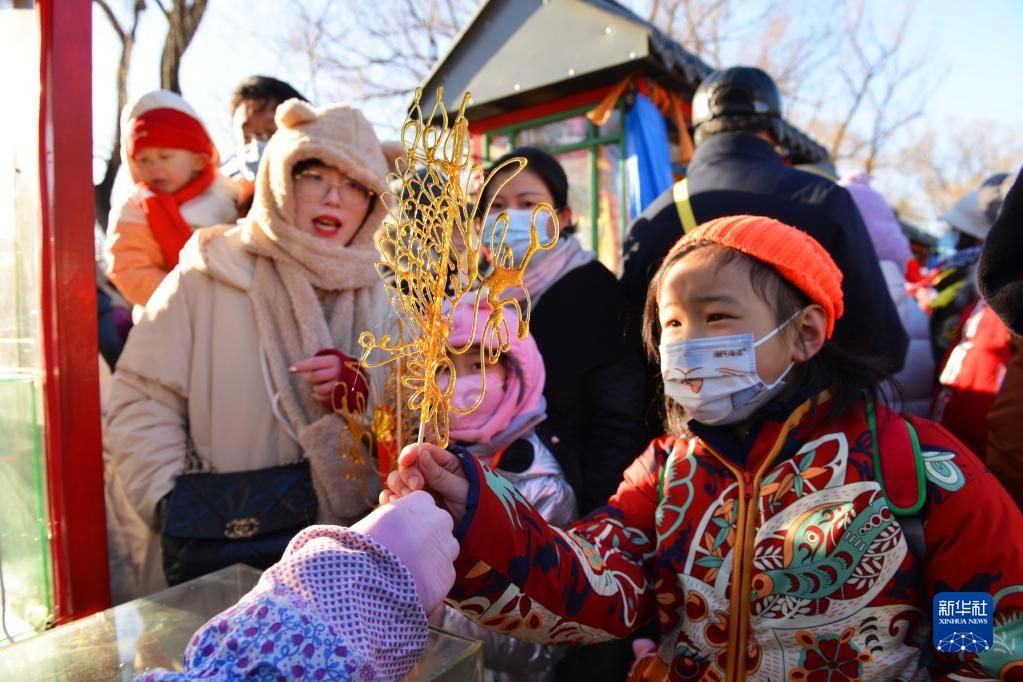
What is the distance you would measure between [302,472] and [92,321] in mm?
677

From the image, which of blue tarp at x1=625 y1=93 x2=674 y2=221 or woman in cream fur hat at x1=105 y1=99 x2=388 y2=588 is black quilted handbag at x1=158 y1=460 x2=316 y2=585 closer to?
woman in cream fur hat at x1=105 y1=99 x2=388 y2=588

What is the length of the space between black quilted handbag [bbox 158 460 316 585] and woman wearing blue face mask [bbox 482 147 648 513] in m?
0.74

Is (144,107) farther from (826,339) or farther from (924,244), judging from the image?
(924,244)

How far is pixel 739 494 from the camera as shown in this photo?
52.2 inches

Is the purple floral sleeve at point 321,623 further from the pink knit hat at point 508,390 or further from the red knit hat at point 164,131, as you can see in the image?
the red knit hat at point 164,131

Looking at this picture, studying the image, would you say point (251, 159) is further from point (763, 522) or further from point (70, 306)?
point (763, 522)

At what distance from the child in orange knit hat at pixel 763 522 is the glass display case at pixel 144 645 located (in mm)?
128

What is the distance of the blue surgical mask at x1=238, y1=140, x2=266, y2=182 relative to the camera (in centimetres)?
276

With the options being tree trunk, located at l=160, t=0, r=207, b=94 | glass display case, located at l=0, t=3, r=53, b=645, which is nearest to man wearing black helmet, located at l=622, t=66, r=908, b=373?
glass display case, located at l=0, t=3, r=53, b=645

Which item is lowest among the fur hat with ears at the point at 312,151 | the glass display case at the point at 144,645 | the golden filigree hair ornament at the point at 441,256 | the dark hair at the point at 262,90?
the glass display case at the point at 144,645

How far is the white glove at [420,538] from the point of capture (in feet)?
3.03

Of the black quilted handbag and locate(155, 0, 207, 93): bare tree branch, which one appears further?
locate(155, 0, 207, 93): bare tree branch

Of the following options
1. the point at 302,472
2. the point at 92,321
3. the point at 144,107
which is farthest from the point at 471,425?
the point at 144,107

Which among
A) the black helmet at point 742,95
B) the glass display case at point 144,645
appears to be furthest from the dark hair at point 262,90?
the glass display case at point 144,645
